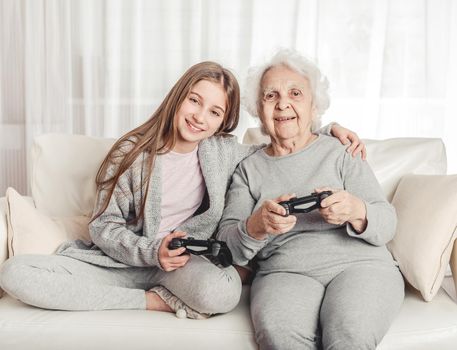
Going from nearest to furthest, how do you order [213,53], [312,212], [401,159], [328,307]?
[328,307] → [312,212] → [401,159] → [213,53]

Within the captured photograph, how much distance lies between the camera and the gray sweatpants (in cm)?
168

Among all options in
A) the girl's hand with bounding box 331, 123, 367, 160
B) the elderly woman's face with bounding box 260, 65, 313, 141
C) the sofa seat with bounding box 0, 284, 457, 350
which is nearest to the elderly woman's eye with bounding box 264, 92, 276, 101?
the elderly woman's face with bounding box 260, 65, 313, 141

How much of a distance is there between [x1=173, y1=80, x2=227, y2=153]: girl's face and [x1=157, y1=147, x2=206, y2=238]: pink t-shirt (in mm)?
75

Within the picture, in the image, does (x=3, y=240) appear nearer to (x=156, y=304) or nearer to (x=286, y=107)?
(x=156, y=304)

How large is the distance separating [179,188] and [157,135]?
6.8 inches

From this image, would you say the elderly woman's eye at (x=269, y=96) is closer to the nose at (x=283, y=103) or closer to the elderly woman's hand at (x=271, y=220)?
the nose at (x=283, y=103)

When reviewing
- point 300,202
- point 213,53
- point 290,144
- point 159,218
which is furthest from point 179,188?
point 213,53

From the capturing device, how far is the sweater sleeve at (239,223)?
5.68 ft

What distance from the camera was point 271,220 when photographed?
163cm

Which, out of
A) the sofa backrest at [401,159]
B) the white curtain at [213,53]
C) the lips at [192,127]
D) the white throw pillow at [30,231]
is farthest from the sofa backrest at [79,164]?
the white curtain at [213,53]

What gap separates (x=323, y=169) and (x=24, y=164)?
1.74 metres

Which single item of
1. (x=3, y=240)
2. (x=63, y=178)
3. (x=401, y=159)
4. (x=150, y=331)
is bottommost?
(x=150, y=331)

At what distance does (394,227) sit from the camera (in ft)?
5.89

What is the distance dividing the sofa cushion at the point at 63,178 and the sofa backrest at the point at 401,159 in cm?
90
